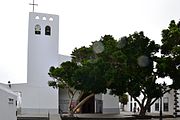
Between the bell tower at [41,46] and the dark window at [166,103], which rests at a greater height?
the bell tower at [41,46]

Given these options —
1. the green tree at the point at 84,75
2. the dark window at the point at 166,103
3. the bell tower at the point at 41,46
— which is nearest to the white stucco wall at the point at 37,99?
the bell tower at the point at 41,46

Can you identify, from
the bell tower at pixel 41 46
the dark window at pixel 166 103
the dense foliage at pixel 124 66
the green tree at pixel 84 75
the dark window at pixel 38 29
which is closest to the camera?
the green tree at pixel 84 75

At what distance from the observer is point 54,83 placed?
36.1 m

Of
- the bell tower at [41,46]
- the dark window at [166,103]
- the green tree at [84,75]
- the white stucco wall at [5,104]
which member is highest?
the bell tower at [41,46]

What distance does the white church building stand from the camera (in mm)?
45625

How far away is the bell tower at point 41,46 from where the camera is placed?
46031mm

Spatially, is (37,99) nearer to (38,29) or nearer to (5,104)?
(38,29)

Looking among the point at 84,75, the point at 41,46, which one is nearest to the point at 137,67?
the point at 84,75

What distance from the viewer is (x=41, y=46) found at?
46312 mm

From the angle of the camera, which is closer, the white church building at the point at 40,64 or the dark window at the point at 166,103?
the white church building at the point at 40,64

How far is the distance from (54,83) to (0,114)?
23012mm

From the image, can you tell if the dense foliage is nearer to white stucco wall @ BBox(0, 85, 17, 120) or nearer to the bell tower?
the bell tower

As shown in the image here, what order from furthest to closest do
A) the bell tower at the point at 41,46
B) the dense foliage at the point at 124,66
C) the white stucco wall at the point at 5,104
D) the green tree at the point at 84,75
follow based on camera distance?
1. the bell tower at the point at 41,46
2. the dense foliage at the point at 124,66
3. the green tree at the point at 84,75
4. the white stucco wall at the point at 5,104

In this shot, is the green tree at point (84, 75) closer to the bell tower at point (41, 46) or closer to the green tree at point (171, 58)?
the green tree at point (171, 58)
